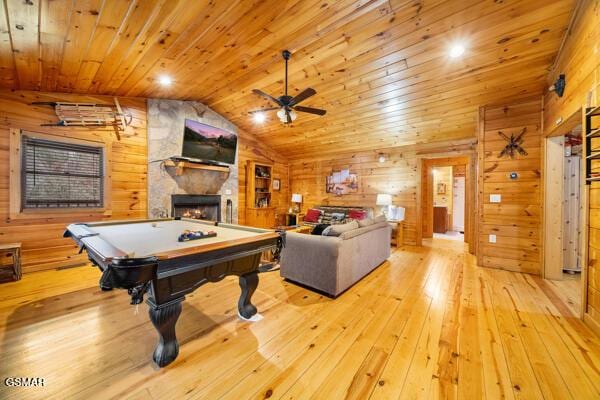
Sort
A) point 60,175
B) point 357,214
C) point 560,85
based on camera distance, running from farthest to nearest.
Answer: point 357,214, point 60,175, point 560,85

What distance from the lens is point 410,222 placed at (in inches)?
218

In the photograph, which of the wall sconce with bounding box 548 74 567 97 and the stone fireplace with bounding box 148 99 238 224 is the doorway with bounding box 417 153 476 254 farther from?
the stone fireplace with bounding box 148 99 238 224

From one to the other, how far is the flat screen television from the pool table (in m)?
3.10

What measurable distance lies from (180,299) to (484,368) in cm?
216

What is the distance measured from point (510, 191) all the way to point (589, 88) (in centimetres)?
Answer: 199

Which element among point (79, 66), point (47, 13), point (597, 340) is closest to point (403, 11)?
point (47, 13)

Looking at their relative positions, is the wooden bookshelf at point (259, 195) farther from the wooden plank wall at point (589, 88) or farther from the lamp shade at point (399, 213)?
the wooden plank wall at point (589, 88)

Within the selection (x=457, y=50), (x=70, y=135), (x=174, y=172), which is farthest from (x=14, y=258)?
(x=457, y=50)

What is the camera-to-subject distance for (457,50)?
2.71m

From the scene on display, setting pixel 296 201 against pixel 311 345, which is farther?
pixel 296 201

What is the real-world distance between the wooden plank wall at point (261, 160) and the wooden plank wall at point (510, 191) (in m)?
5.02

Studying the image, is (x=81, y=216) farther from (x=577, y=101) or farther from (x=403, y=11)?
(x=577, y=101)

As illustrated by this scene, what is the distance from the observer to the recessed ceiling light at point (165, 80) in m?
3.56

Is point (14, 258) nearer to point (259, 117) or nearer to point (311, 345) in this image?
Result: point (311, 345)
